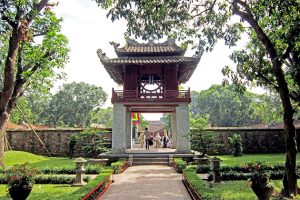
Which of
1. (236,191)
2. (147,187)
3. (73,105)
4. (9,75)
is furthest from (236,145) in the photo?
(73,105)

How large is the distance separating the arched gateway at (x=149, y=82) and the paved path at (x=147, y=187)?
5135 mm

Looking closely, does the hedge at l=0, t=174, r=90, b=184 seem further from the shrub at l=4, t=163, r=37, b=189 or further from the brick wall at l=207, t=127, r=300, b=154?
the brick wall at l=207, t=127, r=300, b=154

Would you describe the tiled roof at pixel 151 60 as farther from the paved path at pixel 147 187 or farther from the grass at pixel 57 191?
the grass at pixel 57 191

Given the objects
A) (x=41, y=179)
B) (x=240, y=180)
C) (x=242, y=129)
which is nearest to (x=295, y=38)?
(x=240, y=180)

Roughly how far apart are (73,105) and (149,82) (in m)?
33.2

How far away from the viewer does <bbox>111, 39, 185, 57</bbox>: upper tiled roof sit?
63.4ft

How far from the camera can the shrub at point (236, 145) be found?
2170 cm

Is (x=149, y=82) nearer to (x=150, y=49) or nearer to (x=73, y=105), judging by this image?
(x=150, y=49)

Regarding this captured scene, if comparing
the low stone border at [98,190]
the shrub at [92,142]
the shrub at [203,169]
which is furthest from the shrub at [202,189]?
the shrub at [92,142]

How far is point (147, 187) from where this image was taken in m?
9.29

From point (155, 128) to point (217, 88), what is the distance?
54.3 feet

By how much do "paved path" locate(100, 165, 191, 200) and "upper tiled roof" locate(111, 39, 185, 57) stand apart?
9.73 metres

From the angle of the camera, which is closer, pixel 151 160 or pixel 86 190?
pixel 86 190

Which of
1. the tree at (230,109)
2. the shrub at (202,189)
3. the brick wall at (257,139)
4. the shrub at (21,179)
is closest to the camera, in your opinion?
the shrub at (202,189)
